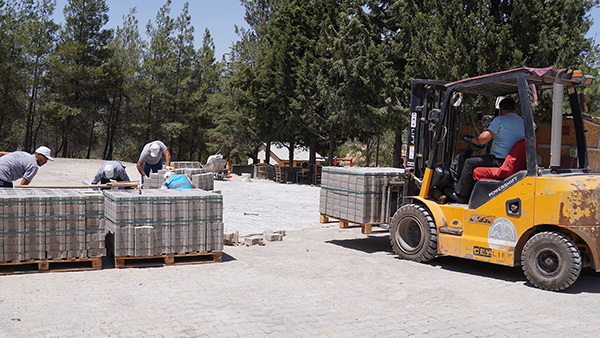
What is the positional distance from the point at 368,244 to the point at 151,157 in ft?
21.4

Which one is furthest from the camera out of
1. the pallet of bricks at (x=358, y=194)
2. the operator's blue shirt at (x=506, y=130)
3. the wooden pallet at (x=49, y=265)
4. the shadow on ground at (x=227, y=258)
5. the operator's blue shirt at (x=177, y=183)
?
the operator's blue shirt at (x=177, y=183)

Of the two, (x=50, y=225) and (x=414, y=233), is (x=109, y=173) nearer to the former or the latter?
(x=50, y=225)

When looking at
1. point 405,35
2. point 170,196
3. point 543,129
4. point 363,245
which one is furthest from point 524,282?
point 405,35

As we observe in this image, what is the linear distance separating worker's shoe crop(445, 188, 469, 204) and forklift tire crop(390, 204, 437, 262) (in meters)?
Answer: 0.45

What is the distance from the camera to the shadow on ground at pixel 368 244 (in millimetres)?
10328

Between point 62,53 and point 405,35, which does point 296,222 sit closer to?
point 405,35

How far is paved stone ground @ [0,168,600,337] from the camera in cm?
535

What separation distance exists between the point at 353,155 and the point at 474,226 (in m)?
44.5

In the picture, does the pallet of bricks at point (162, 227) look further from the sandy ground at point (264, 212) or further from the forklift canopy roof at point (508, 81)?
the forklift canopy roof at point (508, 81)

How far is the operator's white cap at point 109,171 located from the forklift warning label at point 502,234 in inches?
274

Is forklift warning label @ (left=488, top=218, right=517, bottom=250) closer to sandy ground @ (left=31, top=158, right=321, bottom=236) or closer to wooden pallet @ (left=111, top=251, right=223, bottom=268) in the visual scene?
wooden pallet @ (left=111, top=251, right=223, bottom=268)

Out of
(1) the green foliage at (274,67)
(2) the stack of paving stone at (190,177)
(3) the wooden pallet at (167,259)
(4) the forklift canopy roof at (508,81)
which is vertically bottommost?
(3) the wooden pallet at (167,259)

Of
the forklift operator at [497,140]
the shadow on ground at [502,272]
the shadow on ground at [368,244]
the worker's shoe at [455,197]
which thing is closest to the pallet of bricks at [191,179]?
the shadow on ground at [368,244]

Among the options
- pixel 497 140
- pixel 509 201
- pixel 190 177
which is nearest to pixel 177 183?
pixel 497 140
